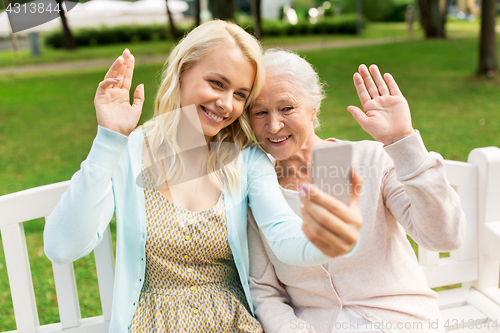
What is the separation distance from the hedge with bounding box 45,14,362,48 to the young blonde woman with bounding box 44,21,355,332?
22196 mm

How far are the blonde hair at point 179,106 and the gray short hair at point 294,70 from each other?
0.11 meters

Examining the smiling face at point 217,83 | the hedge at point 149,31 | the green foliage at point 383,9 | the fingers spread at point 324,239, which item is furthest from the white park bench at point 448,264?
the green foliage at point 383,9

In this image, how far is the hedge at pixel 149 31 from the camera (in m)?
23.9

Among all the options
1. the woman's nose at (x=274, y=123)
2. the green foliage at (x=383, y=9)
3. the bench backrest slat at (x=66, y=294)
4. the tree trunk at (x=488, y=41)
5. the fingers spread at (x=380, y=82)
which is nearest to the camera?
the fingers spread at (x=380, y=82)

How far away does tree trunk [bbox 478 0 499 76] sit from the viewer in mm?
9818

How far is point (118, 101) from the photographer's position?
1.90m

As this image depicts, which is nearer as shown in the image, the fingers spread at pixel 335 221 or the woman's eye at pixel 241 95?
the fingers spread at pixel 335 221

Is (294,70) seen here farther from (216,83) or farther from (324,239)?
(324,239)

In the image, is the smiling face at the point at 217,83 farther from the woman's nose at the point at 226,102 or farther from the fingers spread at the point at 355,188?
the fingers spread at the point at 355,188

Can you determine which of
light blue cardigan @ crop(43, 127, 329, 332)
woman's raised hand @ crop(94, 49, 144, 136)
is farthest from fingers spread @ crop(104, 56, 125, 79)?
light blue cardigan @ crop(43, 127, 329, 332)

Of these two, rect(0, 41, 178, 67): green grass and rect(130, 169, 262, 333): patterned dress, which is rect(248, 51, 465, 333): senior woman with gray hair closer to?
rect(130, 169, 262, 333): patterned dress

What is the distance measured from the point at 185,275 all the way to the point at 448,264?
154cm

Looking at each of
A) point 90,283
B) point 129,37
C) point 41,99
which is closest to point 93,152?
point 90,283

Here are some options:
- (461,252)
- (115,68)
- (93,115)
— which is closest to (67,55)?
(93,115)
